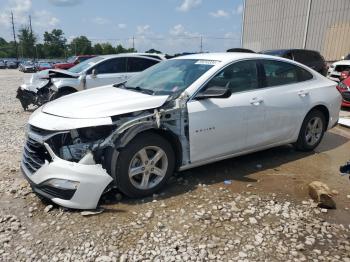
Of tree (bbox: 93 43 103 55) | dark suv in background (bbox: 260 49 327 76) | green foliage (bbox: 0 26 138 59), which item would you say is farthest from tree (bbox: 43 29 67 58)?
dark suv in background (bbox: 260 49 327 76)

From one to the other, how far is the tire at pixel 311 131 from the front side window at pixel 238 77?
4.20ft

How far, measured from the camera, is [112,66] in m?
10.0

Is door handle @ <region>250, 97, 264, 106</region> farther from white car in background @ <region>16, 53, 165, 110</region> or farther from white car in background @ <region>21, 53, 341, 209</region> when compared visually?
white car in background @ <region>16, 53, 165, 110</region>

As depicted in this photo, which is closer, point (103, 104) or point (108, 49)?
point (103, 104)

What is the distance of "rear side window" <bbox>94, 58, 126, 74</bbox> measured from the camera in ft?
32.4

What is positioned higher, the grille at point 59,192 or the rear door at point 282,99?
the rear door at point 282,99

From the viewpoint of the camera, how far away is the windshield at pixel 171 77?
4301 mm

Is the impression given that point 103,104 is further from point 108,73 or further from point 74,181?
point 108,73

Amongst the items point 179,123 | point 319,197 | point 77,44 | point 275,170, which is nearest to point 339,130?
point 275,170

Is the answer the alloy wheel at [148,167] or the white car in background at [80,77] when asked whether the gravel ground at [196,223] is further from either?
the white car in background at [80,77]

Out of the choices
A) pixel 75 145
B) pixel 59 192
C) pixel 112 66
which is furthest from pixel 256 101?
pixel 112 66

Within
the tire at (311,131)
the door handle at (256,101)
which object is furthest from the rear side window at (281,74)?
the tire at (311,131)

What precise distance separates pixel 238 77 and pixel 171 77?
34.9 inches

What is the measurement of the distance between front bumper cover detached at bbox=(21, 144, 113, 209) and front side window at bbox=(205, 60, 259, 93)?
171 cm
